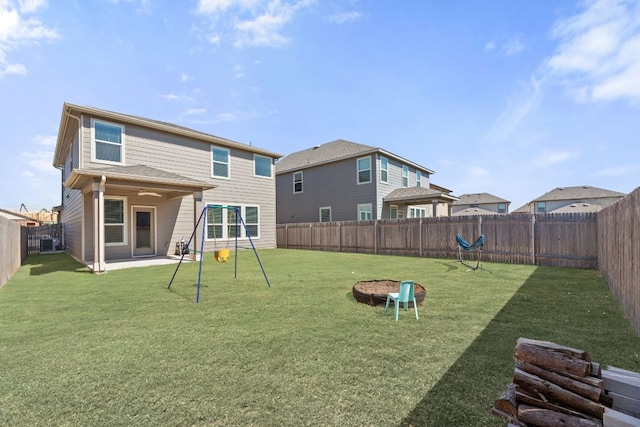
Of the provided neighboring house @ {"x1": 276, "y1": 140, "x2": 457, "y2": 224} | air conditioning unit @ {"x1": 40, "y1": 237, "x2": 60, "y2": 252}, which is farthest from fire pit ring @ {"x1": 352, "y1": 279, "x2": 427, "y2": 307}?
air conditioning unit @ {"x1": 40, "y1": 237, "x2": 60, "y2": 252}

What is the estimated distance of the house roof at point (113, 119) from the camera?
9430mm

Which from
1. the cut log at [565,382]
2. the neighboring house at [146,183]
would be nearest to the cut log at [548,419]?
the cut log at [565,382]

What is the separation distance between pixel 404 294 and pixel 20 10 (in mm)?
11669

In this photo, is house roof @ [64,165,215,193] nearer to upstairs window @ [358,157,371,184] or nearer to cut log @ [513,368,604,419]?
upstairs window @ [358,157,371,184]

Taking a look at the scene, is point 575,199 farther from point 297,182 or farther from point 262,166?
point 262,166

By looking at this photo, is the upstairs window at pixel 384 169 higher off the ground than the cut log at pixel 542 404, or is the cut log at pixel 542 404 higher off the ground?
the upstairs window at pixel 384 169

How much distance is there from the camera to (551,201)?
3806 cm

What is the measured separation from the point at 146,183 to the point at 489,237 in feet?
38.1

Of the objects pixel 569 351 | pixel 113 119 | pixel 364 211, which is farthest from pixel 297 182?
pixel 569 351

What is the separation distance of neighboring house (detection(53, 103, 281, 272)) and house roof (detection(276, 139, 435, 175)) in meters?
4.45

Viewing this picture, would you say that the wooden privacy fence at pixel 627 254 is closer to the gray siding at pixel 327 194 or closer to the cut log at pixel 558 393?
the cut log at pixel 558 393

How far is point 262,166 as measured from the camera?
1513 centimetres

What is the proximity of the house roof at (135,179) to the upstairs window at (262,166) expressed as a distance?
14.8 feet

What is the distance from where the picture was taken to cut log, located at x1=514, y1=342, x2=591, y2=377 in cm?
177
